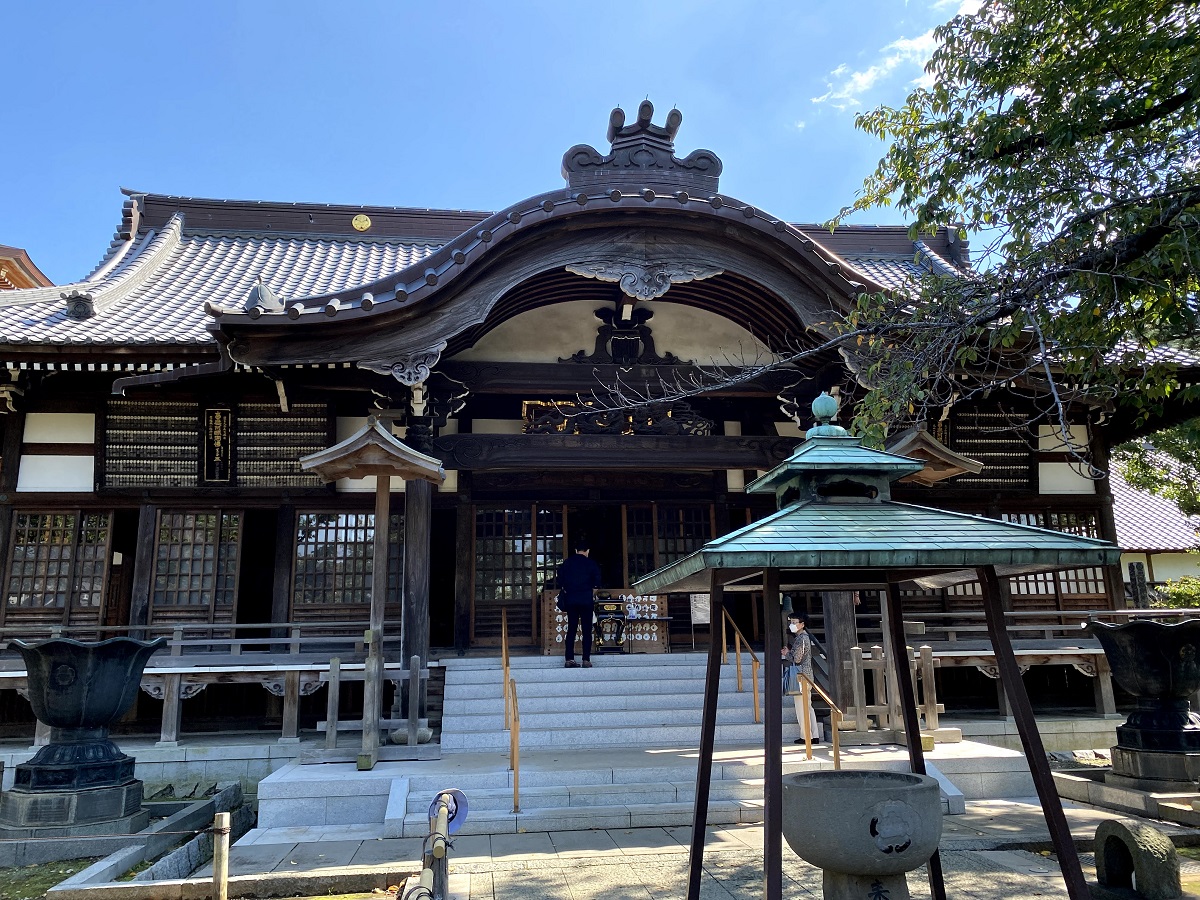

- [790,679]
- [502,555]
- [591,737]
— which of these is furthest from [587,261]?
[790,679]

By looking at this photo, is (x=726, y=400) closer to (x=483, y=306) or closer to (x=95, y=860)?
(x=483, y=306)

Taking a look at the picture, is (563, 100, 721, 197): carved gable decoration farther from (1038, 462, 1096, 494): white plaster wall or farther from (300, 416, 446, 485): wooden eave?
(1038, 462, 1096, 494): white plaster wall

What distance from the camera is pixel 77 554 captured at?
11.0 m

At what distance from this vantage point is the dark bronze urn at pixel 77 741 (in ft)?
22.7

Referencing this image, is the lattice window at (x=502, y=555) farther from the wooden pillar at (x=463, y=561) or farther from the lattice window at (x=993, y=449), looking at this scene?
the lattice window at (x=993, y=449)

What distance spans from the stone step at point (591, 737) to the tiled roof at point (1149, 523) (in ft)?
63.3

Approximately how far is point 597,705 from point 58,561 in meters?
7.32

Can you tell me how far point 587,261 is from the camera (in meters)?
9.98

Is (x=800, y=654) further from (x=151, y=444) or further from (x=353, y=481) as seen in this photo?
(x=151, y=444)

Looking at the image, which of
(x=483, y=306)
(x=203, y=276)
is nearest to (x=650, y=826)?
(x=483, y=306)

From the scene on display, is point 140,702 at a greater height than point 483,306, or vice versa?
point 483,306

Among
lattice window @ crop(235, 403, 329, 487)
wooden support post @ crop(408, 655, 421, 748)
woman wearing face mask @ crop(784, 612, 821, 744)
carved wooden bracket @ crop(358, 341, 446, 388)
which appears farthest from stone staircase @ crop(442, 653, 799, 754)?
carved wooden bracket @ crop(358, 341, 446, 388)

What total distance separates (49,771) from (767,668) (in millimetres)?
6346

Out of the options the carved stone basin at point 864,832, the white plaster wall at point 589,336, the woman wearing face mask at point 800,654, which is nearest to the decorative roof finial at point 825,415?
the carved stone basin at point 864,832
